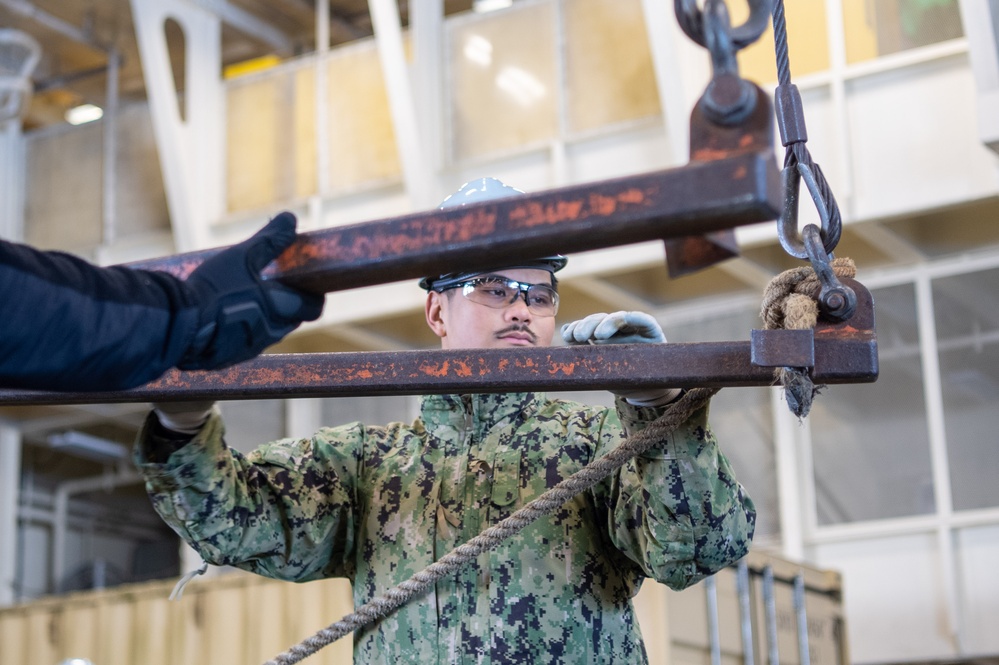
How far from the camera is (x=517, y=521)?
8.51ft

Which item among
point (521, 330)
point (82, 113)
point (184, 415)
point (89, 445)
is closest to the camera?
point (184, 415)

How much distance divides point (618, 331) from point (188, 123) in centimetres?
865

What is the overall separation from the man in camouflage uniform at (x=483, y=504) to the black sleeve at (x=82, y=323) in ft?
2.96

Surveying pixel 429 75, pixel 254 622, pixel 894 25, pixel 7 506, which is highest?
pixel 429 75

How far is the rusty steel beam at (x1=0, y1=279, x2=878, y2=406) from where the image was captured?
2238 mm

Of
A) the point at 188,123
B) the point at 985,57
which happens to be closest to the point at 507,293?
the point at 985,57

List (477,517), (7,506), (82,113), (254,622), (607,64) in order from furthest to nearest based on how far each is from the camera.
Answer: (82,113) → (7,506) → (607,64) → (254,622) → (477,517)

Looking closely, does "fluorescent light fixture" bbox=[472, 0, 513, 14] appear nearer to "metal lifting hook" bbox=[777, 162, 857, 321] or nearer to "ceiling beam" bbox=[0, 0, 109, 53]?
"ceiling beam" bbox=[0, 0, 109, 53]

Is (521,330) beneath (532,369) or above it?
above

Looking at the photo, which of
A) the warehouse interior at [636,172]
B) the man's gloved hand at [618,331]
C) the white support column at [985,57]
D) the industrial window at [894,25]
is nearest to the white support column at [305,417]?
the warehouse interior at [636,172]

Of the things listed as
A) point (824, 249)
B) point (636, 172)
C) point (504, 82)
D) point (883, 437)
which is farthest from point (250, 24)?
point (824, 249)

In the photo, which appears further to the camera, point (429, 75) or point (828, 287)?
point (429, 75)

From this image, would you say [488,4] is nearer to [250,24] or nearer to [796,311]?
[250,24]

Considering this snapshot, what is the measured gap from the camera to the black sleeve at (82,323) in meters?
1.55
